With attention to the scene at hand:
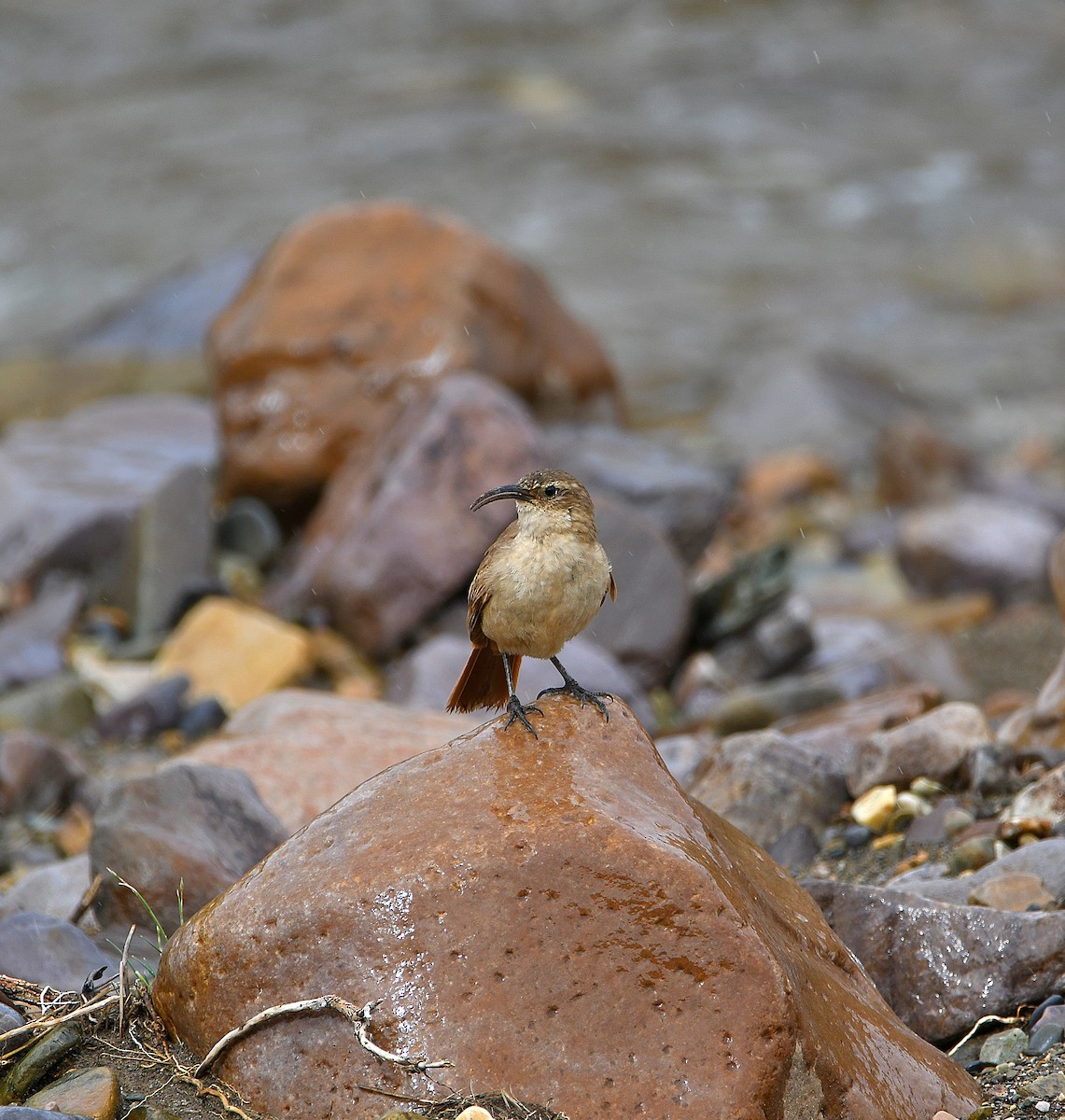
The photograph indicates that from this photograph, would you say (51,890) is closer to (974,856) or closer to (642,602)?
(974,856)

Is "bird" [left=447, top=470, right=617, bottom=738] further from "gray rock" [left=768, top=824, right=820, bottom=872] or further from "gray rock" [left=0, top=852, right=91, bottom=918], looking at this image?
"gray rock" [left=0, top=852, right=91, bottom=918]

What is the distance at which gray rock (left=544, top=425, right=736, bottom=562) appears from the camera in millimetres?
9516

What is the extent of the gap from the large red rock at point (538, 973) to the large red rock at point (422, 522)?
15.9ft

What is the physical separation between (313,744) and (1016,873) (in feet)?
9.15

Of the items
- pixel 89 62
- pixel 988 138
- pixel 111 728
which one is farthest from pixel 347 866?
pixel 89 62

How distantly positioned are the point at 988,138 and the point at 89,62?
13350 mm

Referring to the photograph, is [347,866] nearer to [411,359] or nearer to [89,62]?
[411,359]

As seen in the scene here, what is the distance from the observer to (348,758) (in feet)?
19.3

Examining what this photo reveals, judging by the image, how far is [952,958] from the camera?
4.00m

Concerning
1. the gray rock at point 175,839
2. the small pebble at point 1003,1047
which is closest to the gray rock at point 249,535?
the gray rock at point 175,839

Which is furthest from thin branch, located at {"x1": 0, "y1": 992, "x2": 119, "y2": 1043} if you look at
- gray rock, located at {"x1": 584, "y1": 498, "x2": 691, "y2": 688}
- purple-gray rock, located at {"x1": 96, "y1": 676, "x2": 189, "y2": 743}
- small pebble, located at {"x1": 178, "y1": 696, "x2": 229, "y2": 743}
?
gray rock, located at {"x1": 584, "y1": 498, "x2": 691, "y2": 688}

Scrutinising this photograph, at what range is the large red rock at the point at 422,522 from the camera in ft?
27.6

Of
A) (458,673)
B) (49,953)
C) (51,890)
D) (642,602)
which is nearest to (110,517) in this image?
(458,673)

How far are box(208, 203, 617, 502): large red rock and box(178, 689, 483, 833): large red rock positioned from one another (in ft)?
11.7
